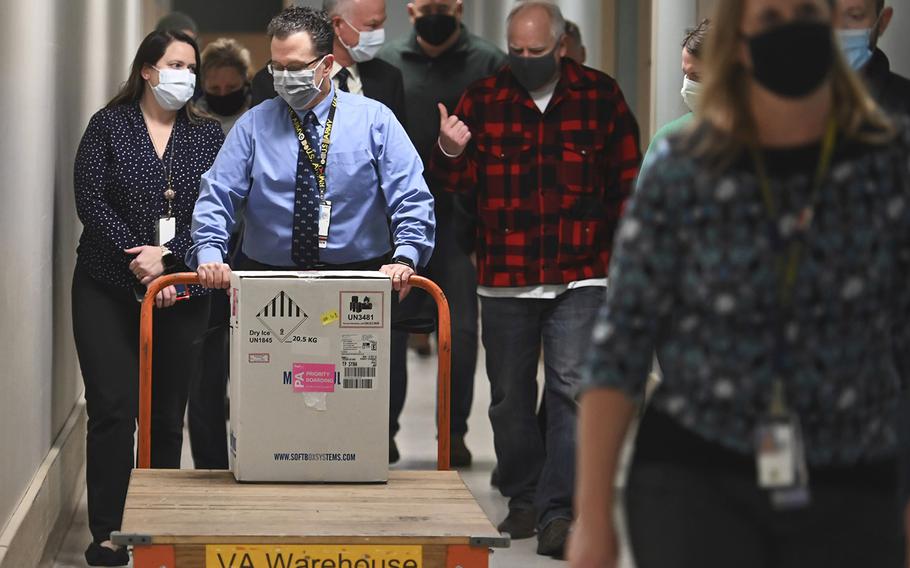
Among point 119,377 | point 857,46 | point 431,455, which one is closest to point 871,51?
point 857,46

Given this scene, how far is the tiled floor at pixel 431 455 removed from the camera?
5055mm

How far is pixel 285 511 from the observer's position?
11.0 feet

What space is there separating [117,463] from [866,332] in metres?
3.43

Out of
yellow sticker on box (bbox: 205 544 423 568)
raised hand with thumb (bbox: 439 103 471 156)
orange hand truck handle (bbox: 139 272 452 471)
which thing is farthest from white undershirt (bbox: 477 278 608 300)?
yellow sticker on box (bbox: 205 544 423 568)

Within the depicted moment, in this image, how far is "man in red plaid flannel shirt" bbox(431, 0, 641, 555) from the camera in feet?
16.4

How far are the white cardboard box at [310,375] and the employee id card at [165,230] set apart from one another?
133 centimetres

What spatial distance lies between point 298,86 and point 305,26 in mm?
195

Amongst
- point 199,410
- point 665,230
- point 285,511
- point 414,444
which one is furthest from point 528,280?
point 665,230

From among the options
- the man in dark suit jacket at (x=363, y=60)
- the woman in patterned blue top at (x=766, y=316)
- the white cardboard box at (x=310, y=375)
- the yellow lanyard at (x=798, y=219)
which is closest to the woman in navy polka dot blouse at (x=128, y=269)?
the man in dark suit jacket at (x=363, y=60)

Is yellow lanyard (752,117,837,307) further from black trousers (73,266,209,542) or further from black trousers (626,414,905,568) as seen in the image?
black trousers (73,266,209,542)

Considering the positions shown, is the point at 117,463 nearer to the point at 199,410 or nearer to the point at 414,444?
the point at 199,410

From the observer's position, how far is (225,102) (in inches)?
250

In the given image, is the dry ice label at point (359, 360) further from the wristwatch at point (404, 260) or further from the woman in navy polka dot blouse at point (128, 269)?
the woman in navy polka dot blouse at point (128, 269)

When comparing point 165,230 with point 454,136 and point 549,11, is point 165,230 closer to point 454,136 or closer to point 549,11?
point 454,136
